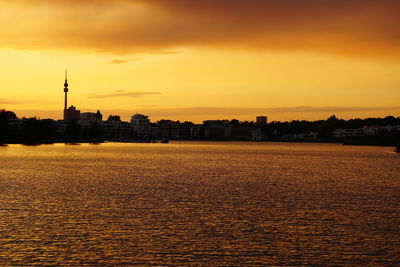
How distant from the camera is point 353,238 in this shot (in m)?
37.8

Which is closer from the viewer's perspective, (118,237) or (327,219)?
(118,237)

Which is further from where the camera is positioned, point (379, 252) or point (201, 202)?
point (201, 202)

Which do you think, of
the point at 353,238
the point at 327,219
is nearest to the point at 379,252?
the point at 353,238

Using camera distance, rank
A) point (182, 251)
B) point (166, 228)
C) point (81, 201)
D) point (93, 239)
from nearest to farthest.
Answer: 1. point (182, 251)
2. point (93, 239)
3. point (166, 228)
4. point (81, 201)

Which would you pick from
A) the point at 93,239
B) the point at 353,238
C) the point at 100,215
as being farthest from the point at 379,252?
the point at 100,215

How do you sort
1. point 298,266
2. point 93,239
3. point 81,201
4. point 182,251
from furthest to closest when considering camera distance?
1. point 81,201
2. point 93,239
3. point 182,251
4. point 298,266

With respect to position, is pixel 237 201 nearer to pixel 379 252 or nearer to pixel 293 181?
pixel 379 252

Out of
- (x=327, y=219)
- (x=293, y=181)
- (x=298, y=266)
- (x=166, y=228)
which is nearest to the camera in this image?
(x=298, y=266)

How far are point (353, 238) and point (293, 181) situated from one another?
48.5 m

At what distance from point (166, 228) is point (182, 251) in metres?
7.27

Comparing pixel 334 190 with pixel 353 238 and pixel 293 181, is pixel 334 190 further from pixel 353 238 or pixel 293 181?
pixel 353 238

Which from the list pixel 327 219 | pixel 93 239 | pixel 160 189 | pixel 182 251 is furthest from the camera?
pixel 160 189

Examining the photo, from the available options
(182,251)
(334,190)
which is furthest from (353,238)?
(334,190)

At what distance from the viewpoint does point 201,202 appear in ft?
185
